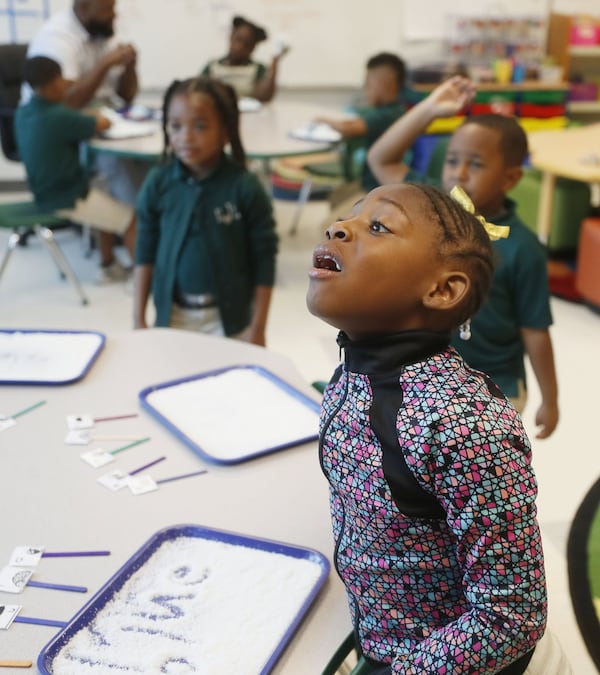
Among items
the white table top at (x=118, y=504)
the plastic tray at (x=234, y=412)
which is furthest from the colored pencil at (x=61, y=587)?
the plastic tray at (x=234, y=412)

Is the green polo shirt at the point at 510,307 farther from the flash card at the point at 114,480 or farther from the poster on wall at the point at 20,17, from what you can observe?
the poster on wall at the point at 20,17

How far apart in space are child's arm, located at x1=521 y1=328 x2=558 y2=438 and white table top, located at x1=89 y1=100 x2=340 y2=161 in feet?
6.32

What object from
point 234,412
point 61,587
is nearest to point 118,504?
point 61,587

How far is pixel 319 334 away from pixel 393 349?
2670 mm

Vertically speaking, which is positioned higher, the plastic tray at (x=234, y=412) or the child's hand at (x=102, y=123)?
the child's hand at (x=102, y=123)

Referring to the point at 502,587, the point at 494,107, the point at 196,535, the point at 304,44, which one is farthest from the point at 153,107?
the point at 502,587

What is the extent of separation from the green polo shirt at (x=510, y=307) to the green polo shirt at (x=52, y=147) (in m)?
2.36

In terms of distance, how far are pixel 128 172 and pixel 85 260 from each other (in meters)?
0.74

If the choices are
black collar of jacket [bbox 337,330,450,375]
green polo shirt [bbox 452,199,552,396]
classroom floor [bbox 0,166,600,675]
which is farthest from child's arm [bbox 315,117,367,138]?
black collar of jacket [bbox 337,330,450,375]

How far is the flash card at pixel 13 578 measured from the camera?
0.93 meters

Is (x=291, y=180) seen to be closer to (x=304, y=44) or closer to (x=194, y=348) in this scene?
(x=304, y=44)

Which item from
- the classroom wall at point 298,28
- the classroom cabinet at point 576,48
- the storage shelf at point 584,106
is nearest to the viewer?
the classroom wall at point 298,28

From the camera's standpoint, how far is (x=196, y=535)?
104 centimetres

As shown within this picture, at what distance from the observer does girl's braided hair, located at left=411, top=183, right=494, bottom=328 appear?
78 cm
